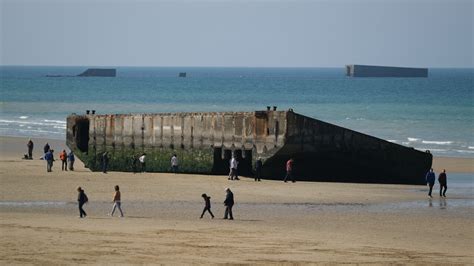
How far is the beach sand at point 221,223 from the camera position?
22297mm

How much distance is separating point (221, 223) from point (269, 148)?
995 cm

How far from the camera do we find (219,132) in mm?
38250

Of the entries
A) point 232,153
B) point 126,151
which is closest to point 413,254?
point 232,153

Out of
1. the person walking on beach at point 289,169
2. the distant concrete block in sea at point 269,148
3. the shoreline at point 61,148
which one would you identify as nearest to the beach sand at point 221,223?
the person walking on beach at point 289,169

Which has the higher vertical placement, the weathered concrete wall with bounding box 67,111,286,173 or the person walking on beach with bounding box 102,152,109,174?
the weathered concrete wall with bounding box 67,111,286,173

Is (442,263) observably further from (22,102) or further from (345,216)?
(22,102)

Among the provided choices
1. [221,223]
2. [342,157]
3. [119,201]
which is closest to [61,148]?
[342,157]

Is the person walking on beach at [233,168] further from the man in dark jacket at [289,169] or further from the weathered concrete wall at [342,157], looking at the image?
the man in dark jacket at [289,169]

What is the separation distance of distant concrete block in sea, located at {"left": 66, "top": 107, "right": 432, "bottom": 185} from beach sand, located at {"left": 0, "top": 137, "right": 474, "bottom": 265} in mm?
755

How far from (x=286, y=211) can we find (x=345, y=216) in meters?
1.60

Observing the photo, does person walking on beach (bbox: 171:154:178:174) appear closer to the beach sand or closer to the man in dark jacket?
the beach sand

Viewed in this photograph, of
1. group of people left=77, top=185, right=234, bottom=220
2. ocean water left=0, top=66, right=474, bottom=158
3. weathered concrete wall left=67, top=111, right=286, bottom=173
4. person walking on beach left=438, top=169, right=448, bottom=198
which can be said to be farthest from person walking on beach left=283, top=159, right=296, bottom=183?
ocean water left=0, top=66, right=474, bottom=158

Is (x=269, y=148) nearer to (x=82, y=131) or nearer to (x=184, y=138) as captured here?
(x=184, y=138)

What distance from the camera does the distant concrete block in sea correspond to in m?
36.8
